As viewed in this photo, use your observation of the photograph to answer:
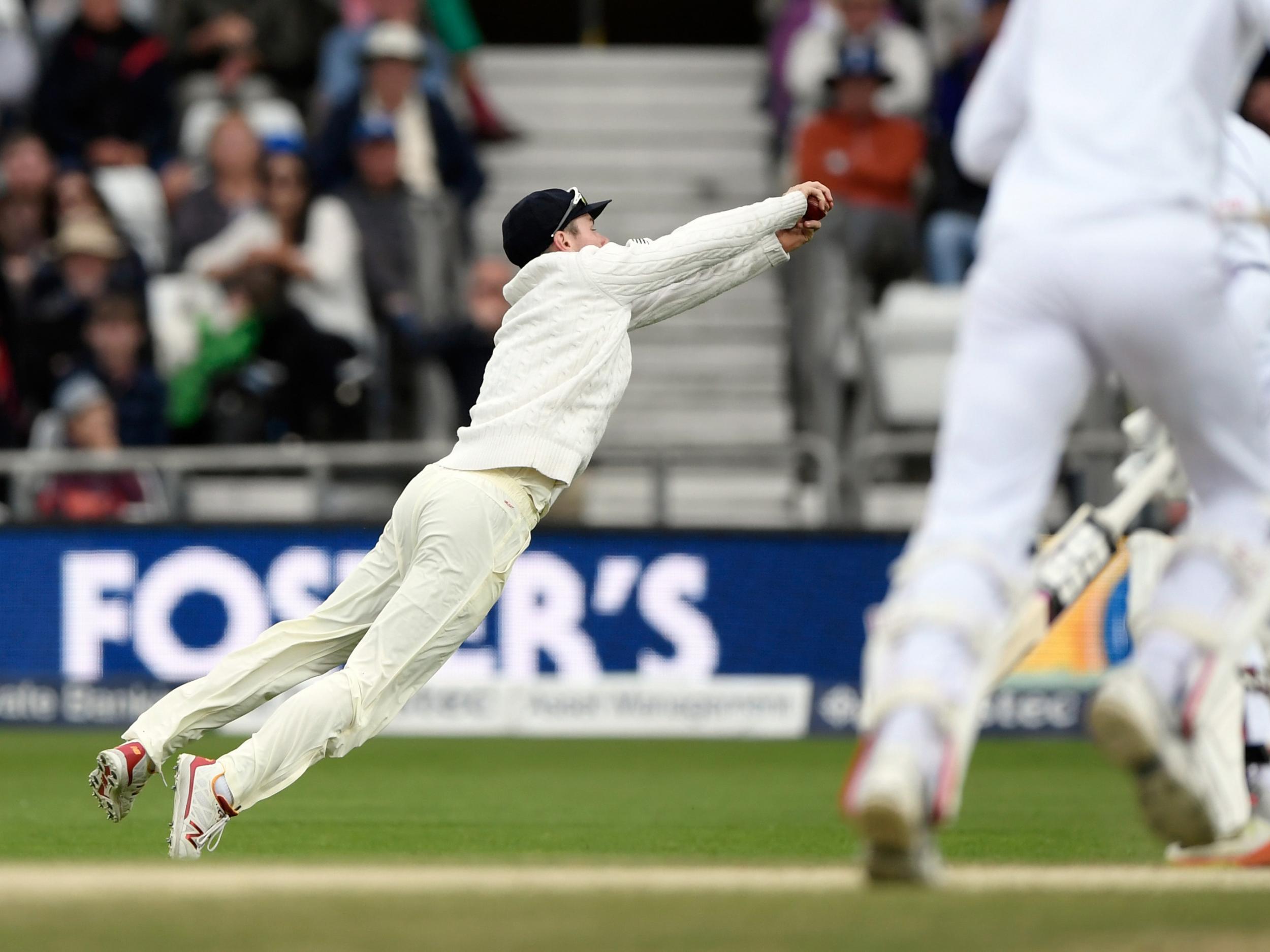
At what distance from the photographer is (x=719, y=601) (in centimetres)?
1260

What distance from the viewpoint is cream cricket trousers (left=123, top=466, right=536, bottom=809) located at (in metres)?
6.40

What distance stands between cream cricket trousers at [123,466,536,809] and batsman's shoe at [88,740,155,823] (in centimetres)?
4

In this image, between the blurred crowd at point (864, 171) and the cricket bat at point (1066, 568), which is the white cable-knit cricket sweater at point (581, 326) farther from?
the blurred crowd at point (864, 171)

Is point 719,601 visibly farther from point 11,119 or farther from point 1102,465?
point 11,119

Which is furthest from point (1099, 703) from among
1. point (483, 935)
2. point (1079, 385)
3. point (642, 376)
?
point (642, 376)

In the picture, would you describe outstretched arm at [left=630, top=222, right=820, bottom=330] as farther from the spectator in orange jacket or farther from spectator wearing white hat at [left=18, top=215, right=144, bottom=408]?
spectator wearing white hat at [left=18, top=215, right=144, bottom=408]

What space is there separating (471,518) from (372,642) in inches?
18.2

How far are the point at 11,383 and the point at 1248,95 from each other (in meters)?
8.19

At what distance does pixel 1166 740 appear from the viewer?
448cm

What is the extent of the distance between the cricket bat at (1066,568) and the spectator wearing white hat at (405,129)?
9.71 meters

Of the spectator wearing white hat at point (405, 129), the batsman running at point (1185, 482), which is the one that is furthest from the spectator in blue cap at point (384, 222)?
the batsman running at point (1185, 482)

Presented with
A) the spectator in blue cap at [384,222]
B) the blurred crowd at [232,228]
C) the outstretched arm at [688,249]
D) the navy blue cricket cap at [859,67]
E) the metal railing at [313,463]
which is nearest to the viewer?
the outstretched arm at [688,249]

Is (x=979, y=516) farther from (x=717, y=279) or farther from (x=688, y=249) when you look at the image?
(x=717, y=279)

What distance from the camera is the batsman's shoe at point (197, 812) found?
631 centimetres
